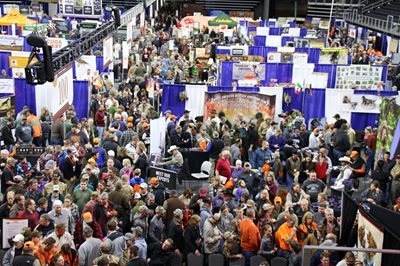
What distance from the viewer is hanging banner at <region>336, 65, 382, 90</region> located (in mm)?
22734

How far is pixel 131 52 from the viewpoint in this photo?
29266mm

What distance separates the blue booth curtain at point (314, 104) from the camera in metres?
20.4

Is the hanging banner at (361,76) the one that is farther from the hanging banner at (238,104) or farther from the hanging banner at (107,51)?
the hanging banner at (107,51)

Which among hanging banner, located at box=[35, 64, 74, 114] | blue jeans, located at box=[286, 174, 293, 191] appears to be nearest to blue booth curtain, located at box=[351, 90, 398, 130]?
blue jeans, located at box=[286, 174, 293, 191]

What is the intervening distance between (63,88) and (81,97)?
4.65m

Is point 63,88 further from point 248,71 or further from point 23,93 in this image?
point 248,71

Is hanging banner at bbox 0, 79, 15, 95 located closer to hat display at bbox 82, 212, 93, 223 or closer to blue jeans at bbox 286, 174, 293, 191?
blue jeans at bbox 286, 174, 293, 191

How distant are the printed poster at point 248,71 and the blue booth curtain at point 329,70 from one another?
6.42 feet

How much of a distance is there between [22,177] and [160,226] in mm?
3582

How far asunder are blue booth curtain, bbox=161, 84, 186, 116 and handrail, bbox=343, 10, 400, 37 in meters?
16.7

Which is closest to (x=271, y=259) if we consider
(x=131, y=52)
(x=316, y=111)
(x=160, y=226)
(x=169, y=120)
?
(x=160, y=226)

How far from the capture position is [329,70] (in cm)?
2392

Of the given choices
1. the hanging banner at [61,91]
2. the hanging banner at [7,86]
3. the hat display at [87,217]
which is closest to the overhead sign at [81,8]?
the hanging banner at [7,86]

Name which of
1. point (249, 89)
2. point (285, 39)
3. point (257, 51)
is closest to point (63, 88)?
point (249, 89)
